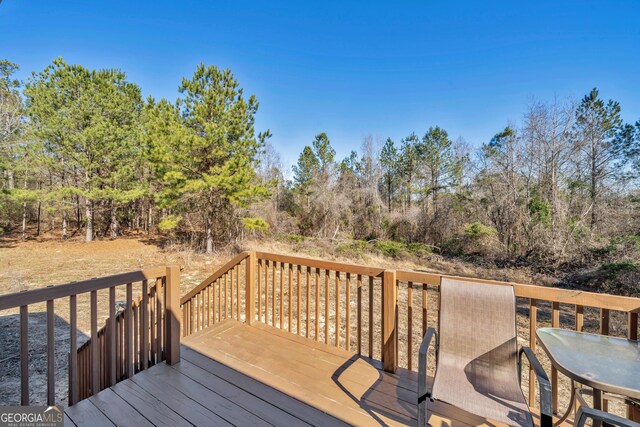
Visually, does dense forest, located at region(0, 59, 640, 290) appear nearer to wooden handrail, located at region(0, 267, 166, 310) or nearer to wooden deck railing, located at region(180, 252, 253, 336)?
wooden deck railing, located at region(180, 252, 253, 336)

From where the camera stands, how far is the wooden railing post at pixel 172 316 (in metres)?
2.29

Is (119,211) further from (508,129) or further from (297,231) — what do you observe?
(508,129)

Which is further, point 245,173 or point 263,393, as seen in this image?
point 245,173

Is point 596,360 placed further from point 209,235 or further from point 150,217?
point 150,217

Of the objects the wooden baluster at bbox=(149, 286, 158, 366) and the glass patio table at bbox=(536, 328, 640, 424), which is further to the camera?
the wooden baluster at bbox=(149, 286, 158, 366)

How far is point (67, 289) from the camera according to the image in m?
1.69

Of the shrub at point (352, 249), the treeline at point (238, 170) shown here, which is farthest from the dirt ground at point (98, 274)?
the treeline at point (238, 170)

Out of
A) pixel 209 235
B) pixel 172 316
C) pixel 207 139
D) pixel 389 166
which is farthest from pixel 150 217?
pixel 172 316

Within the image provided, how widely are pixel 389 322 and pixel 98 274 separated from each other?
9.36 metres

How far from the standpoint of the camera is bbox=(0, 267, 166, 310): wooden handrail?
144 centimetres

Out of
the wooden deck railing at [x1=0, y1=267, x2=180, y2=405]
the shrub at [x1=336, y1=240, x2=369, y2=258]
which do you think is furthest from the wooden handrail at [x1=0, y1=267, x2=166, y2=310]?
the shrub at [x1=336, y1=240, x2=369, y2=258]

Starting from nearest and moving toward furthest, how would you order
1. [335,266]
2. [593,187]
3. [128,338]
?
[128,338] < [335,266] < [593,187]

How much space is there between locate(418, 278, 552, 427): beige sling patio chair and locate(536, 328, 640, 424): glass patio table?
15cm

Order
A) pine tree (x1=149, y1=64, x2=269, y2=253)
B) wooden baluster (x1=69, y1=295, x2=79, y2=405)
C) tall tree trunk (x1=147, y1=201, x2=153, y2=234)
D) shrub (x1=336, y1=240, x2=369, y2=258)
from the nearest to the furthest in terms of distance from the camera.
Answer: wooden baluster (x1=69, y1=295, x2=79, y2=405), pine tree (x1=149, y1=64, x2=269, y2=253), shrub (x1=336, y1=240, x2=369, y2=258), tall tree trunk (x1=147, y1=201, x2=153, y2=234)
